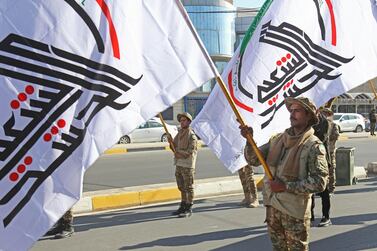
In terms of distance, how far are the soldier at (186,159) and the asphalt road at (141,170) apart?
379 centimetres

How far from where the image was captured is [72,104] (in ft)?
11.2

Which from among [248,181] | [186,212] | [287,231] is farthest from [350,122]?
[287,231]

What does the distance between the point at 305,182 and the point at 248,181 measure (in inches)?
190

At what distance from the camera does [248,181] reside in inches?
349

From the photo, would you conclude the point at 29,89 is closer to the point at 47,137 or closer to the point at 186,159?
the point at 47,137

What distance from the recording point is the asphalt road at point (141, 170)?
12570 mm

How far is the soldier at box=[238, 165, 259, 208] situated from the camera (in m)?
8.85

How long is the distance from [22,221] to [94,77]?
107 centimetres

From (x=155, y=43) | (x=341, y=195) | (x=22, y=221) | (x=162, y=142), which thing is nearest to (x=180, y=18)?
(x=155, y=43)

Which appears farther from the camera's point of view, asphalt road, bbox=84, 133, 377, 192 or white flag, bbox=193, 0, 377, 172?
asphalt road, bbox=84, 133, 377, 192

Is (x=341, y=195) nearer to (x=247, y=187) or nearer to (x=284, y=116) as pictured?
(x=247, y=187)

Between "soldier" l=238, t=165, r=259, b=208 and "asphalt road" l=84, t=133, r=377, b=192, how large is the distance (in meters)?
3.80

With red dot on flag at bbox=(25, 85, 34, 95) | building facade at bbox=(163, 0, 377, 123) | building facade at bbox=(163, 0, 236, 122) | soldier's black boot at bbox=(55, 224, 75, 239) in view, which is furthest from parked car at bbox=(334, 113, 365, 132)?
red dot on flag at bbox=(25, 85, 34, 95)

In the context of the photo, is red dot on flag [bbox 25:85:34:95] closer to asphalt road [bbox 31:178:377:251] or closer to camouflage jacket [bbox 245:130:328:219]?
camouflage jacket [bbox 245:130:328:219]
